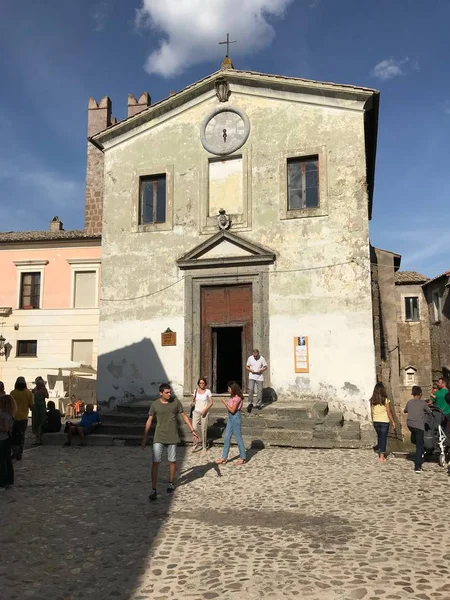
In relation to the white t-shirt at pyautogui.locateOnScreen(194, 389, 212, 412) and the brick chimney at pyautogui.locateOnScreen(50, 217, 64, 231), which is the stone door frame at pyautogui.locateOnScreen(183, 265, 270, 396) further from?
the brick chimney at pyautogui.locateOnScreen(50, 217, 64, 231)

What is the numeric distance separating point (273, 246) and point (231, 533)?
9288mm

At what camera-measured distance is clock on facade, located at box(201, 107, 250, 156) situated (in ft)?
48.7

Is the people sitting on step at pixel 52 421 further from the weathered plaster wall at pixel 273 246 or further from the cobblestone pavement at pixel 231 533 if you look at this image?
the cobblestone pavement at pixel 231 533

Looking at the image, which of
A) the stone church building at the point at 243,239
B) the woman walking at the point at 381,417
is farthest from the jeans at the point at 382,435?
the stone church building at the point at 243,239

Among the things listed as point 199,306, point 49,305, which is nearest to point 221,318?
point 199,306

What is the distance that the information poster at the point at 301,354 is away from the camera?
13.2 meters

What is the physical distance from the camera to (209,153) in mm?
15086

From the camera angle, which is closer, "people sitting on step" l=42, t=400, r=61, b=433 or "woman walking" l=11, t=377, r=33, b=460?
"woman walking" l=11, t=377, r=33, b=460

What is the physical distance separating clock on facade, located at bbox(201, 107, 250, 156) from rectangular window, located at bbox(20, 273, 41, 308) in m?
12.7

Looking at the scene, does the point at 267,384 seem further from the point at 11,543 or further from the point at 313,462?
the point at 11,543

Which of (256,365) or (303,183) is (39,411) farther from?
(303,183)

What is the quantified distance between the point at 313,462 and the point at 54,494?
461 cm

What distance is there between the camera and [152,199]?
51.4 ft

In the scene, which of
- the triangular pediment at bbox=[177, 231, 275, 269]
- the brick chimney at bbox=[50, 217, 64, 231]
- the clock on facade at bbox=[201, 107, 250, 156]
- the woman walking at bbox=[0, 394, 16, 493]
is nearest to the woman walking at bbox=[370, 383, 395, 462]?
the triangular pediment at bbox=[177, 231, 275, 269]
